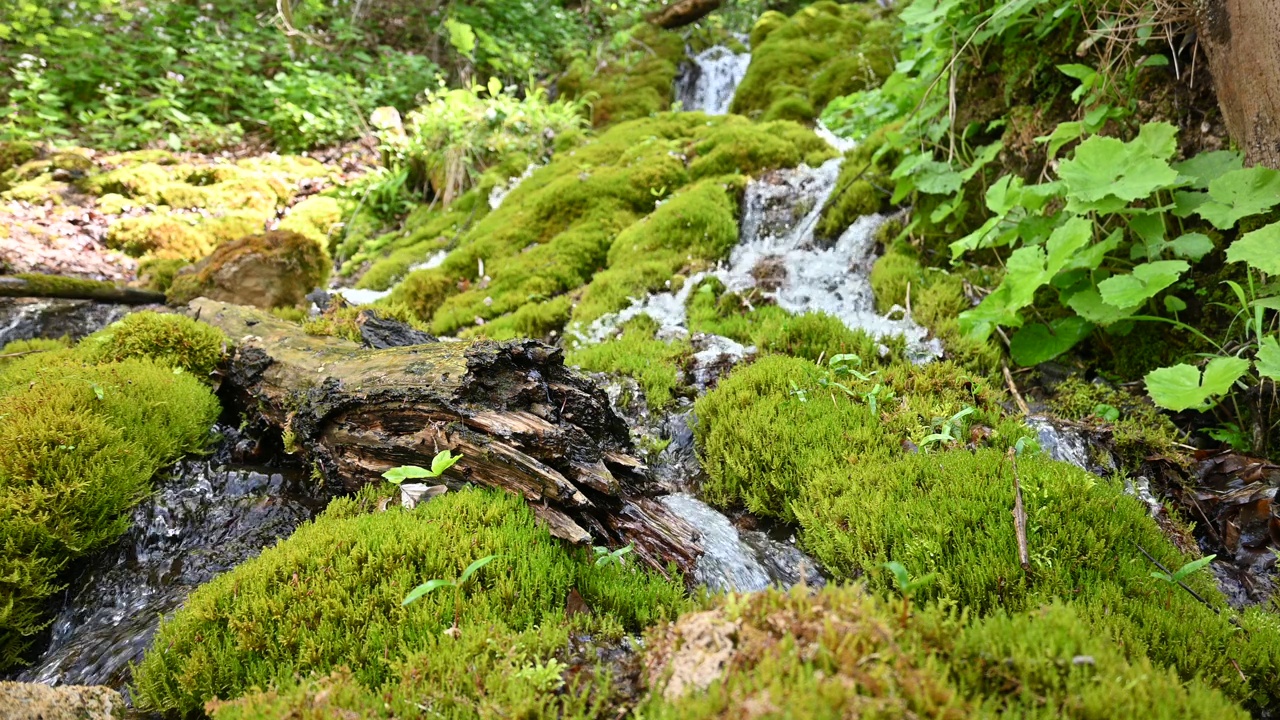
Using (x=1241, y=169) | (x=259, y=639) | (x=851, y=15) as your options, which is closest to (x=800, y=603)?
(x=259, y=639)

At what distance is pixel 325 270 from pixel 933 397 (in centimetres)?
862

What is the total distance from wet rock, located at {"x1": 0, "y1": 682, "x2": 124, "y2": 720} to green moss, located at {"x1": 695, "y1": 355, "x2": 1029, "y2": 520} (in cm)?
328

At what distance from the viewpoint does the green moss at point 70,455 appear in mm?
3125

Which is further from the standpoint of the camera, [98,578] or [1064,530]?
[98,578]

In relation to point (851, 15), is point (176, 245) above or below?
below

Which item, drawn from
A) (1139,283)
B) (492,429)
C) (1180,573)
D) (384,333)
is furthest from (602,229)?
(1180,573)

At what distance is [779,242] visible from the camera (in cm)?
738

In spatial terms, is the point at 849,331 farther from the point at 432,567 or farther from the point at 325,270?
the point at 325,270

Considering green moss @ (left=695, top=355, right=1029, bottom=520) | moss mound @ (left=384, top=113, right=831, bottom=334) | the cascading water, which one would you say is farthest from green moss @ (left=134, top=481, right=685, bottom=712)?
moss mound @ (left=384, top=113, right=831, bottom=334)

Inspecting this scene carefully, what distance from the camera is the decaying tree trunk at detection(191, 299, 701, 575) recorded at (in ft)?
10.7

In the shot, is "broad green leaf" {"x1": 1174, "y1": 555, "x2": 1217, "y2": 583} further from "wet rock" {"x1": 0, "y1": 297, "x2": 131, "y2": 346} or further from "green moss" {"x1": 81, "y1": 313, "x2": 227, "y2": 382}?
"wet rock" {"x1": 0, "y1": 297, "x2": 131, "y2": 346}

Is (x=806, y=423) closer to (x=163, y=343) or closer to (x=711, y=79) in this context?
(x=163, y=343)

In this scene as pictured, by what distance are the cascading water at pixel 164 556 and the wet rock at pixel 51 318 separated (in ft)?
14.7

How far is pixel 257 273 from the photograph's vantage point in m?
7.86
